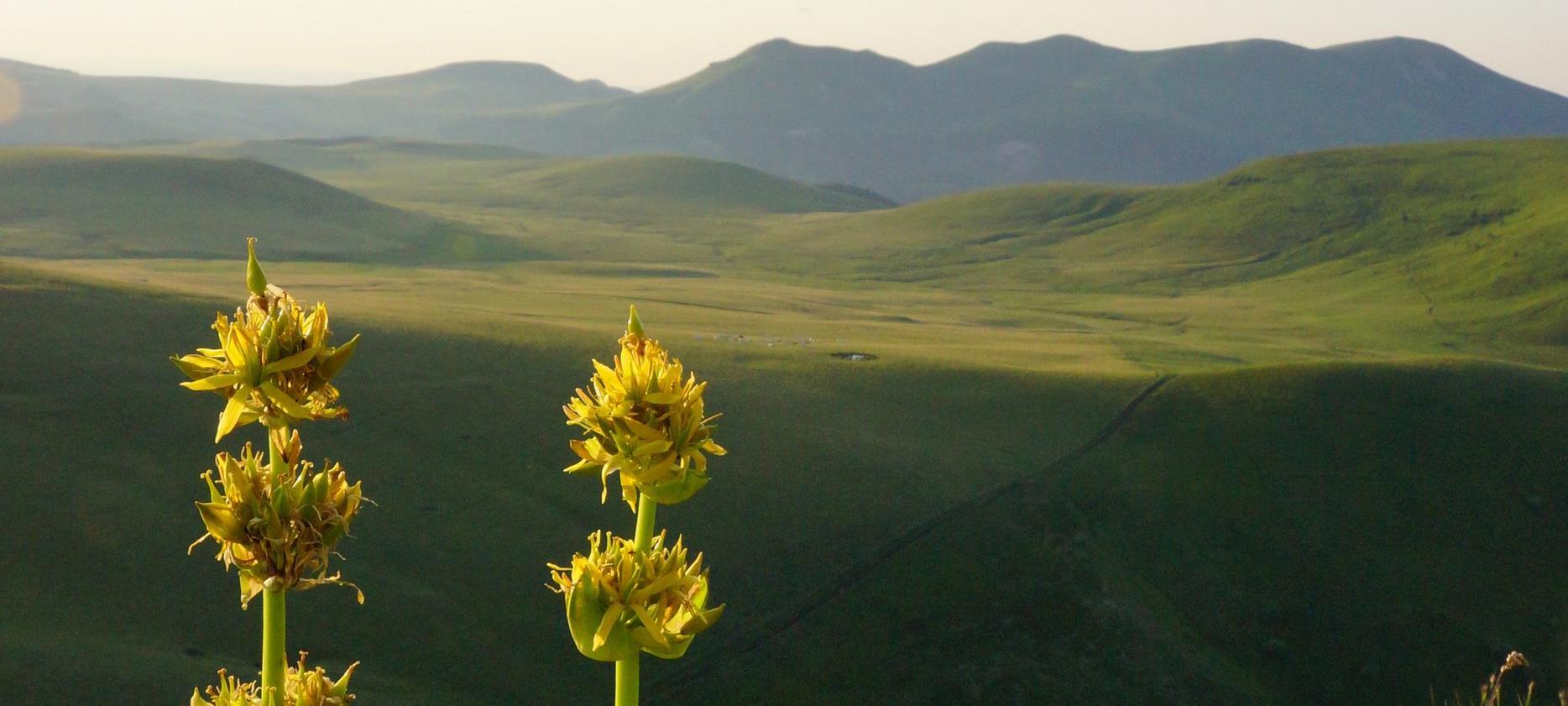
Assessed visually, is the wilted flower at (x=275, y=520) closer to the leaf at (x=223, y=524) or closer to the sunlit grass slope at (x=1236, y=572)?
the leaf at (x=223, y=524)

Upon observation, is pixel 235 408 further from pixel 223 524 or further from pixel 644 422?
pixel 644 422

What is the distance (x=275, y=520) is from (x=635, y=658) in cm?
79

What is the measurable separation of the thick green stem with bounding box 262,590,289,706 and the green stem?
69 centimetres

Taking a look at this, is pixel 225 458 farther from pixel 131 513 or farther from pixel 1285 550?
pixel 1285 550

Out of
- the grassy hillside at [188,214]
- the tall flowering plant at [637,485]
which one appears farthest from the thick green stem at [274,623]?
the grassy hillside at [188,214]

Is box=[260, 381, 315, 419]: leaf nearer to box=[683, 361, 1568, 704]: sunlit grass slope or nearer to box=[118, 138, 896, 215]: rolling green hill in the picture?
Result: box=[683, 361, 1568, 704]: sunlit grass slope

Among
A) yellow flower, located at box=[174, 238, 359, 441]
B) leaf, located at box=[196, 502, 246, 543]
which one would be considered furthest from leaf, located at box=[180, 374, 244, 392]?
leaf, located at box=[196, 502, 246, 543]

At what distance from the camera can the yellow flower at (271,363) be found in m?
2.52

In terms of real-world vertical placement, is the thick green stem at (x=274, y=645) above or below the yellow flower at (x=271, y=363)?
below

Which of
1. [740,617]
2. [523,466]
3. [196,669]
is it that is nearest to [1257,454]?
[740,617]

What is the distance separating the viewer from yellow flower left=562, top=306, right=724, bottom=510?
2.65m

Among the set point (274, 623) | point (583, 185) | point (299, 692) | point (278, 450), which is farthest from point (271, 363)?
point (583, 185)

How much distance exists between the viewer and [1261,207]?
120 metres

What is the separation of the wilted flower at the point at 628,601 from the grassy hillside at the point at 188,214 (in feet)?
257
